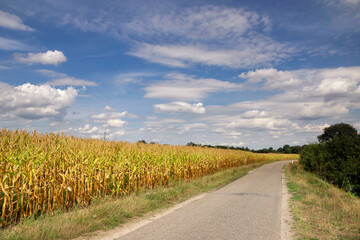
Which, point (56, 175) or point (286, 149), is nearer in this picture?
point (56, 175)

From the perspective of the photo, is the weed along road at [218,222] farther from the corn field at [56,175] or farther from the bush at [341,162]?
the bush at [341,162]

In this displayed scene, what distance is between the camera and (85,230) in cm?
Result: 569

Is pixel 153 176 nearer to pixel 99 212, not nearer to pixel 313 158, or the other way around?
pixel 99 212

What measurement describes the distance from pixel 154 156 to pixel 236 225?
7360 mm

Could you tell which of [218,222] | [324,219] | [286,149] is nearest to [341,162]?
[324,219]

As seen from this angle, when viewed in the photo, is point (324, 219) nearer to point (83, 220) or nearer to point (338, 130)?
point (83, 220)

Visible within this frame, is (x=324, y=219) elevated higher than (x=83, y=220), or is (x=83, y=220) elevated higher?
(x=83, y=220)

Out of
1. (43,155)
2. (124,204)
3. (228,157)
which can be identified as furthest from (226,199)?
(228,157)

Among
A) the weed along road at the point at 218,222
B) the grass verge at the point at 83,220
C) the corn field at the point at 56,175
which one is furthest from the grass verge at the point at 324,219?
the corn field at the point at 56,175

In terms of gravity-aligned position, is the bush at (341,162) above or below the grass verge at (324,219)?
above

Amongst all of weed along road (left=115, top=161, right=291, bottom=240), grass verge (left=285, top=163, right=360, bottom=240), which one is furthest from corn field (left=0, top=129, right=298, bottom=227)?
grass verge (left=285, top=163, right=360, bottom=240)

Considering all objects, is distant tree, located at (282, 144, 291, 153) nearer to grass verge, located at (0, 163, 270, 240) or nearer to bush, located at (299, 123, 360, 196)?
bush, located at (299, 123, 360, 196)

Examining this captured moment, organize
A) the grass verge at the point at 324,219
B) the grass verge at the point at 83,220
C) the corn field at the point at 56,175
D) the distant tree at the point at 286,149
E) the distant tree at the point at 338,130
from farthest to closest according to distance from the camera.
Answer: the distant tree at the point at 286,149, the distant tree at the point at 338,130, the corn field at the point at 56,175, the grass verge at the point at 324,219, the grass verge at the point at 83,220

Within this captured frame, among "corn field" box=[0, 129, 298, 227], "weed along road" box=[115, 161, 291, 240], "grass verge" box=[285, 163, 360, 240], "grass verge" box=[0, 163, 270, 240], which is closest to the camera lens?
"grass verge" box=[0, 163, 270, 240]
